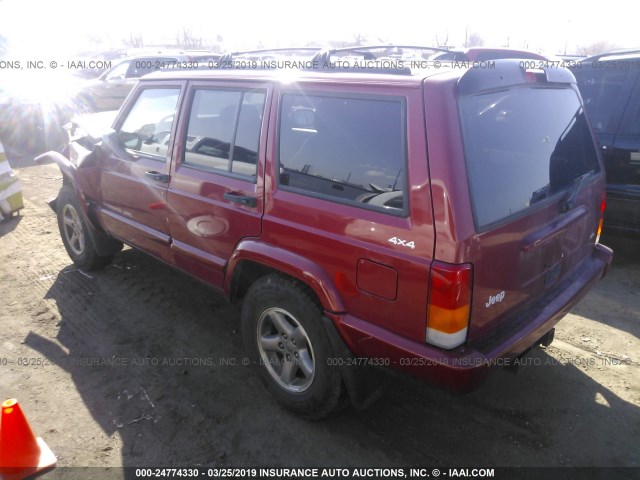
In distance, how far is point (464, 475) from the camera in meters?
2.45

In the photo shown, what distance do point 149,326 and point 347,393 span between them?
193 cm

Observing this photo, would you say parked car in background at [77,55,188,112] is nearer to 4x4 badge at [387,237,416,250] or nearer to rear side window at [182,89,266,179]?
rear side window at [182,89,266,179]

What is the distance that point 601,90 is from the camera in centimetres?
474

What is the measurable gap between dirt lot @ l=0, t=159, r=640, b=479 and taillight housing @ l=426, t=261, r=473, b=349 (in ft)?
1.08

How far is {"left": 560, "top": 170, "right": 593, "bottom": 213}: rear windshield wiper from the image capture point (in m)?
2.57

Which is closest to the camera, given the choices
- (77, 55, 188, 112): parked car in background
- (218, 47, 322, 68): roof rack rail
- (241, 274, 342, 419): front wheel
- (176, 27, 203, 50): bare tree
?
(241, 274, 342, 419): front wheel

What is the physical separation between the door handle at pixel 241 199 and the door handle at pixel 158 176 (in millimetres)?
704

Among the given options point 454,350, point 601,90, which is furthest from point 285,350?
point 601,90

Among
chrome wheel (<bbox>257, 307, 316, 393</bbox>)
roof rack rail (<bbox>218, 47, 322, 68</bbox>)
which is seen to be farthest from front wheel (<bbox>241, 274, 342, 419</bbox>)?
roof rack rail (<bbox>218, 47, 322, 68</bbox>)

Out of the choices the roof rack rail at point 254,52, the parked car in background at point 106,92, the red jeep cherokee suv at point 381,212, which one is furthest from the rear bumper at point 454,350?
the parked car in background at point 106,92

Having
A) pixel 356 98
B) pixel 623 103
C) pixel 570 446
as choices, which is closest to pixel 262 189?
pixel 356 98

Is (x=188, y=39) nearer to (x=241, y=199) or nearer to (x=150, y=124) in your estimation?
(x=150, y=124)

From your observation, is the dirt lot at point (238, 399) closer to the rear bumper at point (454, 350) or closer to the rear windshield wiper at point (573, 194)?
the rear bumper at point (454, 350)

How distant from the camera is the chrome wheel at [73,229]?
4660mm
